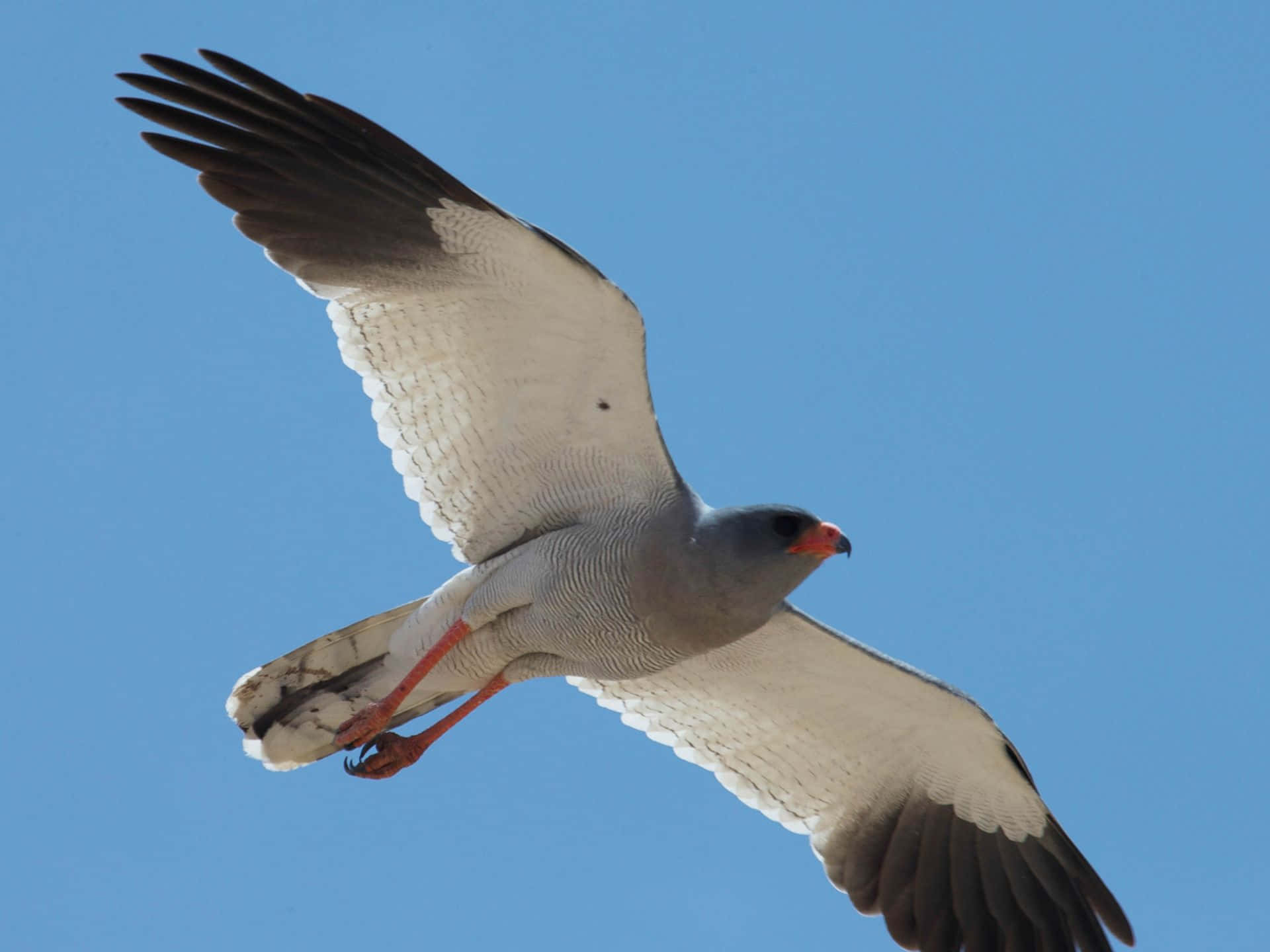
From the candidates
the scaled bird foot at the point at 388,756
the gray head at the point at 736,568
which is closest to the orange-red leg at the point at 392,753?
the scaled bird foot at the point at 388,756

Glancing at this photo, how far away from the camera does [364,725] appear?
39.8 feet

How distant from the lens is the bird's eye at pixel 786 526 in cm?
1106

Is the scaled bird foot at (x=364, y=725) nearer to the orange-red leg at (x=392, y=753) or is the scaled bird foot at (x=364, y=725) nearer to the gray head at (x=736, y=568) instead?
the orange-red leg at (x=392, y=753)

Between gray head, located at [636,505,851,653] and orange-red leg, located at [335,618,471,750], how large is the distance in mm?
1385

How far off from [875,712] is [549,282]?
13.5 ft

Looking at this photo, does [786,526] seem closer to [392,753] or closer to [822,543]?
[822,543]

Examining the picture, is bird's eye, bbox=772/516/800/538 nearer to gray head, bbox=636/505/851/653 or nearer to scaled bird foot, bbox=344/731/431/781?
gray head, bbox=636/505/851/653

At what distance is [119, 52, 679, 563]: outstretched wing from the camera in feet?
37.2

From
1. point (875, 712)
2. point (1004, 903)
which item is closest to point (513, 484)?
point (875, 712)

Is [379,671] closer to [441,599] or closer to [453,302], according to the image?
[441,599]

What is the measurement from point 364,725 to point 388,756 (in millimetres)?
345

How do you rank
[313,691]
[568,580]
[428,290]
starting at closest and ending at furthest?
[428,290] → [568,580] → [313,691]

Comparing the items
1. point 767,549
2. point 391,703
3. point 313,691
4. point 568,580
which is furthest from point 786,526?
point 313,691

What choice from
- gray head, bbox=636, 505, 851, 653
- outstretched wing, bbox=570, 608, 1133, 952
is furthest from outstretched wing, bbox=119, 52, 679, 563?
outstretched wing, bbox=570, 608, 1133, 952
